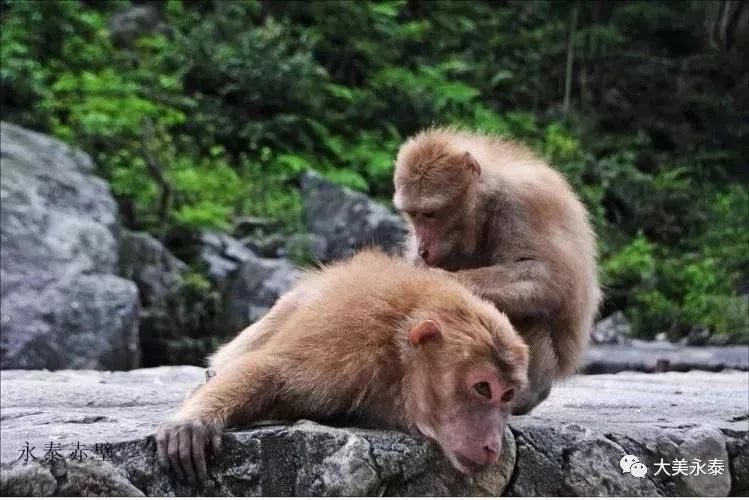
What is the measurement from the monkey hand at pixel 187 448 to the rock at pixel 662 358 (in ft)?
19.4

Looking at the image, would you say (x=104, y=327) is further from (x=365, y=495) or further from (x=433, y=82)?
(x=433, y=82)

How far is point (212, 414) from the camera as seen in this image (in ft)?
9.27

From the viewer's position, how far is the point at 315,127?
15.0 metres

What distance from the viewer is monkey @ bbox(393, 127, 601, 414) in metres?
3.76

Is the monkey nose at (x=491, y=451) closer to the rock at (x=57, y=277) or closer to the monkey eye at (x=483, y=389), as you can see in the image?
the monkey eye at (x=483, y=389)

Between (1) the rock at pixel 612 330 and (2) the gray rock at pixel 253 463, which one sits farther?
(1) the rock at pixel 612 330

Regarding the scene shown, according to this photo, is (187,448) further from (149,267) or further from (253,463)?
(149,267)

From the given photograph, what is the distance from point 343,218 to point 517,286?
9.05m

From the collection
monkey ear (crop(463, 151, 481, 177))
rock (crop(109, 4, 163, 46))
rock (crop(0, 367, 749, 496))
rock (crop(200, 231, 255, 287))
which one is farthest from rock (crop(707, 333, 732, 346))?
rock (crop(109, 4, 163, 46))

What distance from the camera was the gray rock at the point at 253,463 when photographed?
2549 millimetres

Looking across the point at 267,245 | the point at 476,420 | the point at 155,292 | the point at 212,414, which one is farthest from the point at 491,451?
the point at 267,245

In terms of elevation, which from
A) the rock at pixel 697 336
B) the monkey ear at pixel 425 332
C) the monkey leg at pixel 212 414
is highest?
the monkey ear at pixel 425 332

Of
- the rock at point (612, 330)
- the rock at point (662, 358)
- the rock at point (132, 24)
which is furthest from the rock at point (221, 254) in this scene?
the rock at point (132, 24)

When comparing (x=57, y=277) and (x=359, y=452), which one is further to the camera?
(x=57, y=277)
